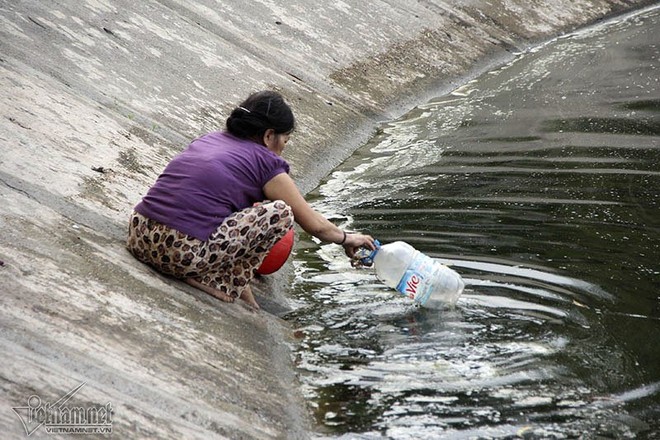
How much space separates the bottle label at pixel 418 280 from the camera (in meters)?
5.65

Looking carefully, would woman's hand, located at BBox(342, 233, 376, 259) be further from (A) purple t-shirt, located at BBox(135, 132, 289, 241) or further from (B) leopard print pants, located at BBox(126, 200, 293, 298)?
(A) purple t-shirt, located at BBox(135, 132, 289, 241)

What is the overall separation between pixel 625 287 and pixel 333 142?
4357 mm

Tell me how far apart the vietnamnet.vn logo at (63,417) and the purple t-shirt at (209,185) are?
158 centimetres

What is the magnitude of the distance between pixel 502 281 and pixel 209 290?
164 centimetres

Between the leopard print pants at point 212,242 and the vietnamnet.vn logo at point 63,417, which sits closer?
the vietnamnet.vn logo at point 63,417

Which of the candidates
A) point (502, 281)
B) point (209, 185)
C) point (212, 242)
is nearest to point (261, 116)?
point (209, 185)

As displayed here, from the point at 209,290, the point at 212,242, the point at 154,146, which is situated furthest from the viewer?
the point at 154,146

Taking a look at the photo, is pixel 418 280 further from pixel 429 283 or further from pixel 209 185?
pixel 209 185

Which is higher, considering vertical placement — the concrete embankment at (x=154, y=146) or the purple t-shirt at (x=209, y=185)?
the purple t-shirt at (x=209, y=185)

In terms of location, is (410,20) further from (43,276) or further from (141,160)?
(43,276)

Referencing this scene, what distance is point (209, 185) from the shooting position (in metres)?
5.36

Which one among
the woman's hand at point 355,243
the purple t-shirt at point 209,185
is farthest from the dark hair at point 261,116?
the woman's hand at point 355,243

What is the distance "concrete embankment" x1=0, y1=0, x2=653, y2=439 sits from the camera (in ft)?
13.6

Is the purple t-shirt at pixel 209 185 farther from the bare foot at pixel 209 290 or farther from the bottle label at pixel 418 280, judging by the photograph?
the bottle label at pixel 418 280
